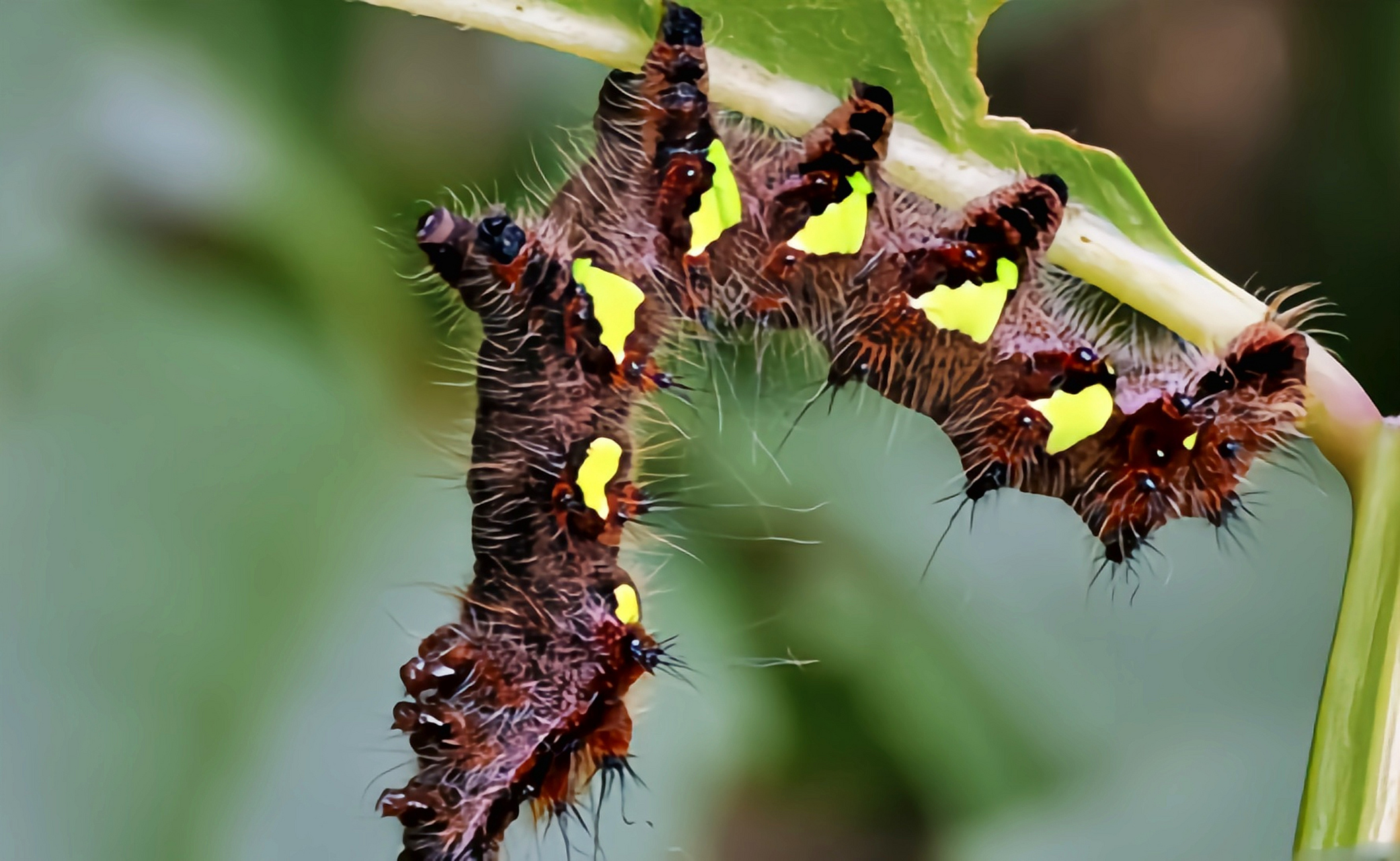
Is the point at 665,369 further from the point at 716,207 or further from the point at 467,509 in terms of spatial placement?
the point at 467,509

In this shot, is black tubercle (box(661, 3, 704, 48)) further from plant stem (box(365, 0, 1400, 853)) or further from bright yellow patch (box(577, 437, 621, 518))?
bright yellow patch (box(577, 437, 621, 518))

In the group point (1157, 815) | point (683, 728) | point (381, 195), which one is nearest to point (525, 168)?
point (381, 195)

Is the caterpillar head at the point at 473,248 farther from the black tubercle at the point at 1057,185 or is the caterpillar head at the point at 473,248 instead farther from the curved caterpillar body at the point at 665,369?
the black tubercle at the point at 1057,185

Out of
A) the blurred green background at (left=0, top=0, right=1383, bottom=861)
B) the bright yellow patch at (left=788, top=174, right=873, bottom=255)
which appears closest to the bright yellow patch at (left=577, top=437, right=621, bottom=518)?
the blurred green background at (left=0, top=0, right=1383, bottom=861)

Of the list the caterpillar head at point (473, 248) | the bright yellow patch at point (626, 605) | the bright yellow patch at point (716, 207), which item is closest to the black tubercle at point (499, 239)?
the caterpillar head at point (473, 248)

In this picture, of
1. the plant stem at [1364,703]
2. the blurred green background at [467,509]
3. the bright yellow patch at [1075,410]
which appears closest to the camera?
the plant stem at [1364,703]

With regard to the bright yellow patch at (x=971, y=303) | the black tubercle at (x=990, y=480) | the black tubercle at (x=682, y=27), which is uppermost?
the black tubercle at (x=682, y=27)

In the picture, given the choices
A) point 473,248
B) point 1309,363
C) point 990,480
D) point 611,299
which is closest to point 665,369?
point 611,299
